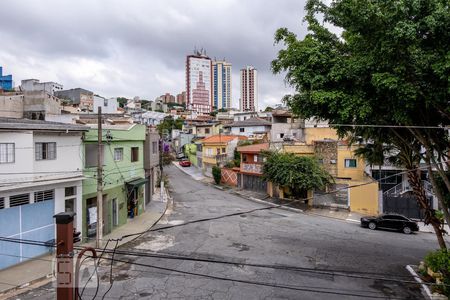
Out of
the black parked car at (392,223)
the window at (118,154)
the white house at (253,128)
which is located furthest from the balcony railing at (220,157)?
the black parked car at (392,223)

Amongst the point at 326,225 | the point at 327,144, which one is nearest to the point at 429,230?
the point at 326,225

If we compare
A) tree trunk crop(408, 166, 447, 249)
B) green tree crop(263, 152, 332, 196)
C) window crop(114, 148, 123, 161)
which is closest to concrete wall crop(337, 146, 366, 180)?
green tree crop(263, 152, 332, 196)

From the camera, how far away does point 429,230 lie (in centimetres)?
2353

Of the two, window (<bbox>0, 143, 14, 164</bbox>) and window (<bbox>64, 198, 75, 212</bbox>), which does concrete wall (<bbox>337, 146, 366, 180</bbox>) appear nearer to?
window (<bbox>64, 198, 75, 212</bbox>)

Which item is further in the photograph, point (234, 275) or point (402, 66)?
point (234, 275)

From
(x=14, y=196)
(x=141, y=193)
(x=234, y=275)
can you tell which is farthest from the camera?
(x=141, y=193)

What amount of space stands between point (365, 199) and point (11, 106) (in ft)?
98.6

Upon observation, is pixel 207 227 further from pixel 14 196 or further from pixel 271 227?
pixel 14 196

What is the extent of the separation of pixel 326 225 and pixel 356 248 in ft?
18.7

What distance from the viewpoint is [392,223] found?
23.1 metres

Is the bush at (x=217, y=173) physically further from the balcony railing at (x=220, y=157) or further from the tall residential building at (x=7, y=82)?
the tall residential building at (x=7, y=82)

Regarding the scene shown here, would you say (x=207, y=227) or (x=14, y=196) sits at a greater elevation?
(x=14, y=196)

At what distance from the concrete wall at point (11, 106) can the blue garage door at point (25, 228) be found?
11861mm

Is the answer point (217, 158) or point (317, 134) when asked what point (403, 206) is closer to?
point (317, 134)
